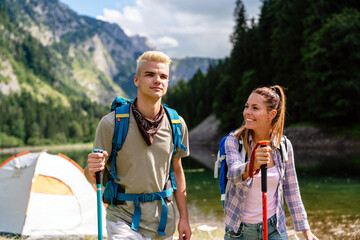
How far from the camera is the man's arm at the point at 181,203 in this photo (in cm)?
366

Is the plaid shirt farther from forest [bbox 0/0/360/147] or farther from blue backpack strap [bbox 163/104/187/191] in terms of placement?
forest [bbox 0/0/360/147]

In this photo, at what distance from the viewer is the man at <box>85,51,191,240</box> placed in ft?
10.9

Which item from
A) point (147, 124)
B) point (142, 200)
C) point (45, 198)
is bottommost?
point (45, 198)

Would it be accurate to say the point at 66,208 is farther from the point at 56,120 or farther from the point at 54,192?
the point at 56,120

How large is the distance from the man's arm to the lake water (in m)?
7.37

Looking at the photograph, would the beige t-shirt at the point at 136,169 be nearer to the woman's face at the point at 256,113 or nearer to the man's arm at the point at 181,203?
the man's arm at the point at 181,203

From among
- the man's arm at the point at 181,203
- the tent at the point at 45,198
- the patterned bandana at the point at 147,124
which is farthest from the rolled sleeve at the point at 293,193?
the tent at the point at 45,198

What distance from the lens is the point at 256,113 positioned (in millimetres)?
3414

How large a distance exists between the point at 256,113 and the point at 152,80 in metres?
0.98

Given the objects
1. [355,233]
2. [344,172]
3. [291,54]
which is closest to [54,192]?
[355,233]

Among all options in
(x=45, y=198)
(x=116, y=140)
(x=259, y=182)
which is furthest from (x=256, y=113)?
(x=45, y=198)

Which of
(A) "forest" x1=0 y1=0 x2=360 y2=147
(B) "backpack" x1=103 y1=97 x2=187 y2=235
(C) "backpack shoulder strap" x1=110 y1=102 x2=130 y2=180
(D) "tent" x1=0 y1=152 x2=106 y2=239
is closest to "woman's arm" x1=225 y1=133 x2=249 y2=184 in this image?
(B) "backpack" x1=103 y1=97 x2=187 y2=235

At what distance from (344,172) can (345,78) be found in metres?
21.2

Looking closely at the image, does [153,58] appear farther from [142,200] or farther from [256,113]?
[142,200]
